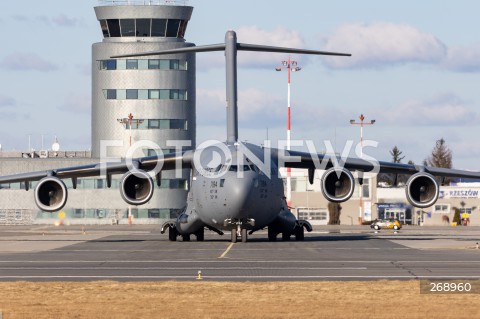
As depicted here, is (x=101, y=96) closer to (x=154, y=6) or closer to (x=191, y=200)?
(x=154, y=6)

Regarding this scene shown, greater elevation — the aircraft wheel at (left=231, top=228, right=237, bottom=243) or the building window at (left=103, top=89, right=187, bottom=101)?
the building window at (left=103, top=89, right=187, bottom=101)

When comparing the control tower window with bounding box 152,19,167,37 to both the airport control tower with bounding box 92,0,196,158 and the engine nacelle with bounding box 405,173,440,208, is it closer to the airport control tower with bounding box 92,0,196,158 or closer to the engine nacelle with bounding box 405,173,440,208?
the airport control tower with bounding box 92,0,196,158

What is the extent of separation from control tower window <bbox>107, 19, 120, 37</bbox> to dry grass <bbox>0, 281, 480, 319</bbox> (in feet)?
205

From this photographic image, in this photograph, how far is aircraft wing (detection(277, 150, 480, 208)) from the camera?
1752 inches

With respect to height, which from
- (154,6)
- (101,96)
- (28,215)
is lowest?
(28,215)

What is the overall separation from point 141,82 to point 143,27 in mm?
4454

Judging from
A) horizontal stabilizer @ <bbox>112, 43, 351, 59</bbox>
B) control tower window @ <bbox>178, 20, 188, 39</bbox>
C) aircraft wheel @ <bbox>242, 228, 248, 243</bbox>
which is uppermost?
control tower window @ <bbox>178, 20, 188, 39</bbox>

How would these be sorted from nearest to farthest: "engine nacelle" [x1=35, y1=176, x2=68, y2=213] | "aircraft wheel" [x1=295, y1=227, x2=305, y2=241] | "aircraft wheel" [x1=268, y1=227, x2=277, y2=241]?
"engine nacelle" [x1=35, y1=176, x2=68, y2=213]
"aircraft wheel" [x1=268, y1=227, x2=277, y2=241]
"aircraft wheel" [x1=295, y1=227, x2=305, y2=241]

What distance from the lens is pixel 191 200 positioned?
44906 millimetres

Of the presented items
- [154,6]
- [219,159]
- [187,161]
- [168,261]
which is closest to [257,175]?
[219,159]

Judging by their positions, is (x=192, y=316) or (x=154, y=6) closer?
(x=192, y=316)

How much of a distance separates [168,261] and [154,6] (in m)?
54.1

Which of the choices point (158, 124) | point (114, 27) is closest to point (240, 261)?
point (114, 27)

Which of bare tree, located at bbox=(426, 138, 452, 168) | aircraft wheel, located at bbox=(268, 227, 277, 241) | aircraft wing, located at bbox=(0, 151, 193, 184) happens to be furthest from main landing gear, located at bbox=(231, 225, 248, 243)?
bare tree, located at bbox=(426, 138, 452, 168)
